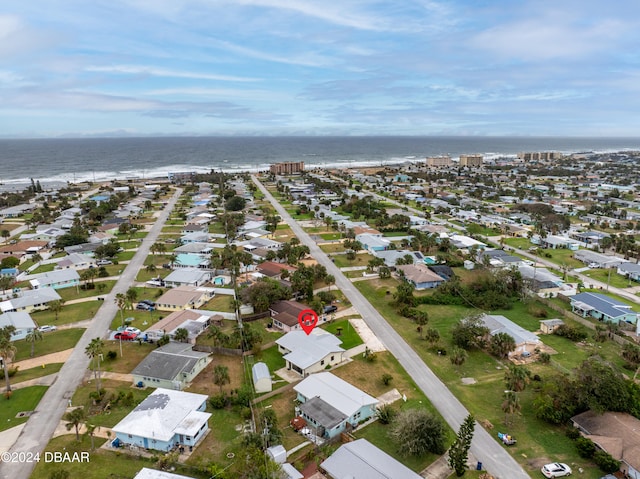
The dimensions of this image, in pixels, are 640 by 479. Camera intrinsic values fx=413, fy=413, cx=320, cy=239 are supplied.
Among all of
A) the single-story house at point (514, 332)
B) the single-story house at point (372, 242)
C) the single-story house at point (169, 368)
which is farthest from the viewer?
the single-story house at point (372, 242)

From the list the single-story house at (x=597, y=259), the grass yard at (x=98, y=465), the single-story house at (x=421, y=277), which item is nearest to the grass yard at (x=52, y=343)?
the grass yard at (x=98, y=465)

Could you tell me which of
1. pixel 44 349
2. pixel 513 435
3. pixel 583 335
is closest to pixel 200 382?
pixel 44 349

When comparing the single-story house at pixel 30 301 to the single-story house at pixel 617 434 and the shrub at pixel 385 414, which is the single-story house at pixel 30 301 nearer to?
the shrub at pixel 385 414

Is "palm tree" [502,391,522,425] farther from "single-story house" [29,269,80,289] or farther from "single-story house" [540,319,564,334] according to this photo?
"single-story house" [29,269,80,289]

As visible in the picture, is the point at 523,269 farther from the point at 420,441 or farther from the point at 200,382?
the point at 200,382

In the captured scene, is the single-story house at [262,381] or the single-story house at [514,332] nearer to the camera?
the single-story house at [262,381]

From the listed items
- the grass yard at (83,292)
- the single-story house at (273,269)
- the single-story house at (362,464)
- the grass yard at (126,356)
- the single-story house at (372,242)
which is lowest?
the grass yard at (126,356)
